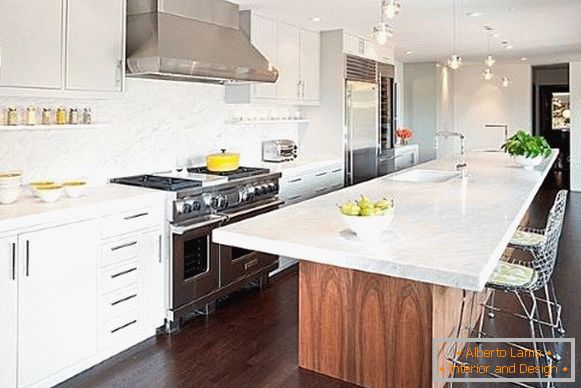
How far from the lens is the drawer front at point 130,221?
3232mm

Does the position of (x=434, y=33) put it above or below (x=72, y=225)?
above

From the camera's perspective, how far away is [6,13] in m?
2.90

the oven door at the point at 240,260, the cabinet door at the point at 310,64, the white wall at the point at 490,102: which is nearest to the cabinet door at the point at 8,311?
the oven door at the point at 240,260

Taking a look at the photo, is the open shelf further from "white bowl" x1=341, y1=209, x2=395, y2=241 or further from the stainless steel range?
"white bowl" x1=341, y1=209, x2=395, y2=241

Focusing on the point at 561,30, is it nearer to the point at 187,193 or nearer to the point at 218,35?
the point at 218,35

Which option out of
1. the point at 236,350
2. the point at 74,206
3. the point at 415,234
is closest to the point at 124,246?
the point at 74,206

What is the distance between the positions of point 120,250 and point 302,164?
2654 mm

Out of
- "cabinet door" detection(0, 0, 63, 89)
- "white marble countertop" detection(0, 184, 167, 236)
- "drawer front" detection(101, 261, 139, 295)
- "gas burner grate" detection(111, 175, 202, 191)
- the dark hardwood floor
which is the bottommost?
the dark hardwood floor

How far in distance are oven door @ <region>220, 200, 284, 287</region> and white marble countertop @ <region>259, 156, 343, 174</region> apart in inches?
21.7

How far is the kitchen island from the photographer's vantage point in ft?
7.08

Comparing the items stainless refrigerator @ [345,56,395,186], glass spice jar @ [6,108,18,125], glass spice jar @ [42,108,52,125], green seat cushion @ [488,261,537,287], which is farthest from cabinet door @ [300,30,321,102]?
green seat cushion @ [488,261,537,287]

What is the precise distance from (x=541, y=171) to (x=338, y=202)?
248 cm

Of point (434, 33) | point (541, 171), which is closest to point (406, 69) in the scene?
point (434, 33)

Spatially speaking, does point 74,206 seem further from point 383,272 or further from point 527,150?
point 527,150
